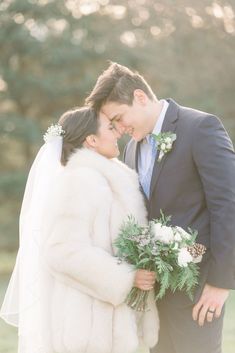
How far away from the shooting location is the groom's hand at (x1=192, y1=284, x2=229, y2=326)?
414cm

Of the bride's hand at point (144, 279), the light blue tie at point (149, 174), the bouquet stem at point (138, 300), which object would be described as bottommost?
the bouquet stem at point (138, 300)

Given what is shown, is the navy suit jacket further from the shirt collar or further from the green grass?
the green grass

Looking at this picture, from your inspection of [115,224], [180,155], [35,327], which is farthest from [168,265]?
[35,327]

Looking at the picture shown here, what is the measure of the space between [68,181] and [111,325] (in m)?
0.85

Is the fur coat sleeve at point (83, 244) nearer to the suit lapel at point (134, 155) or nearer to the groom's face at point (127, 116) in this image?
the groom's face at point (127, 116)

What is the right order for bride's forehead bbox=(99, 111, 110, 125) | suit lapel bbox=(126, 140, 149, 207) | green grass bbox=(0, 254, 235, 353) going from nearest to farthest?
1. bride's forehead bbox=(99, 111, 110, 125)
2. suit lapel bbox=(126, 140, 149, 207)
3. green grass bbox=(0, 254, 235, 353)

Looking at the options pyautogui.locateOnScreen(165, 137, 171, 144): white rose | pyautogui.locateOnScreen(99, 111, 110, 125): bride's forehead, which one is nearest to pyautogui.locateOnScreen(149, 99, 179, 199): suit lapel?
pyautogui.locateOnScreen(165, 137, 171, 144): white rose

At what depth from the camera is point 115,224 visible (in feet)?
13.6

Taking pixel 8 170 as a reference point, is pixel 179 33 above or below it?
above

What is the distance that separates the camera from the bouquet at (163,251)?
157 inches

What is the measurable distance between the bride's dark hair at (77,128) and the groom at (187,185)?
0.09 metres

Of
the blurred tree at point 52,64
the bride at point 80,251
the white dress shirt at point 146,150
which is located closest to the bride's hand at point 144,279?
the bride at point 80,251

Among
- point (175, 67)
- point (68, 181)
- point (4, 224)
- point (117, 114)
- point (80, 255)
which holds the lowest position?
point (4, 224)

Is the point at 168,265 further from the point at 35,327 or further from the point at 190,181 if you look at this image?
the point at 35,327
